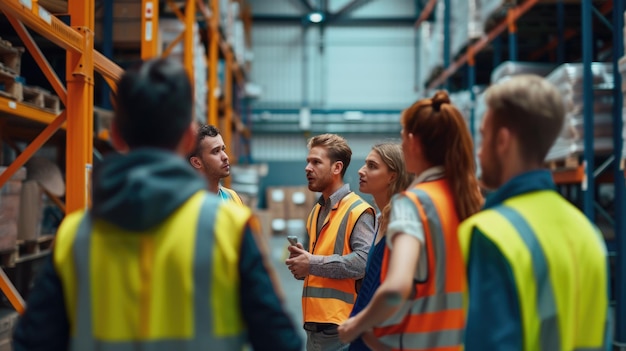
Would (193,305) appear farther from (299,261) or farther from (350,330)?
(299,261)

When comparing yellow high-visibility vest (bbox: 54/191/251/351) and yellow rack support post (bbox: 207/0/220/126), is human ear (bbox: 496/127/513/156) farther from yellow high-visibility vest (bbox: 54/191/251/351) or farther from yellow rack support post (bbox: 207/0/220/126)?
yellow rack support post (bbox: 207/0/220/126)

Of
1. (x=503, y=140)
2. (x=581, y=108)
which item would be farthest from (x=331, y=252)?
(x=581, y=108)

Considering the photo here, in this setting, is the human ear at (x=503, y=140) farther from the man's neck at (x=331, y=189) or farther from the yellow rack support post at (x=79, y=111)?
the yellow rack support post at (x=79, y=111)

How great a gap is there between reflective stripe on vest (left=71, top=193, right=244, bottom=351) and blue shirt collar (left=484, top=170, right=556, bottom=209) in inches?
29.6

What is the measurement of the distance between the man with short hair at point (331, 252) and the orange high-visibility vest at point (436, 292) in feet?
3.72

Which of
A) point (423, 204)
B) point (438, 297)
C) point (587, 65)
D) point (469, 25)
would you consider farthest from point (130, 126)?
point (469, 25)

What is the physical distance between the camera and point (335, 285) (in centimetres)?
311

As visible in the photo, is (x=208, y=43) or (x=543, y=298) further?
(x=208, y=43)

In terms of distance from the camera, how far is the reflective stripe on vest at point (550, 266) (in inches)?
58.2

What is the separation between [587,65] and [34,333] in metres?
5.77

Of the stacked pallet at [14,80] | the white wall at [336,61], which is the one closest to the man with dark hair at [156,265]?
the stacked pallet at [14,80]

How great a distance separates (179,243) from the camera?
54.2 inches

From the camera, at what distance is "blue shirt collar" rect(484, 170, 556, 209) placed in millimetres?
1572

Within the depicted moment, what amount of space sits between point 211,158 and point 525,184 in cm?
214
